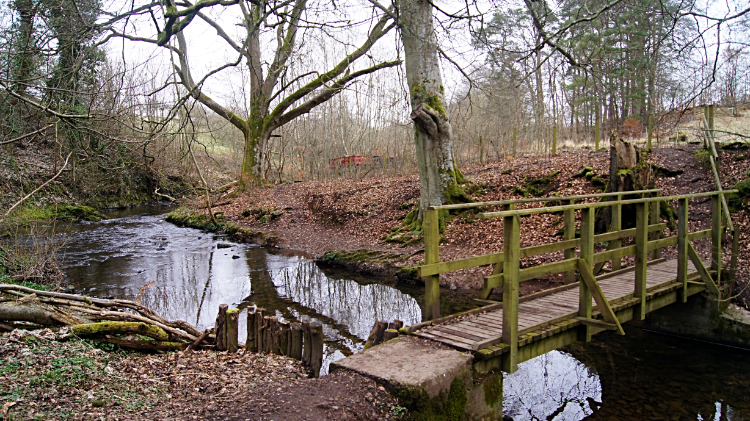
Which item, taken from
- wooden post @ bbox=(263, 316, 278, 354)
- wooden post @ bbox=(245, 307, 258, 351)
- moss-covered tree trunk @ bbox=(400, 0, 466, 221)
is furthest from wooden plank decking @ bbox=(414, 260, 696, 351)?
moss-covered tree trunk @ bbox=(400, 0, 466, 221)

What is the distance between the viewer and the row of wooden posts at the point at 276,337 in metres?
5.28

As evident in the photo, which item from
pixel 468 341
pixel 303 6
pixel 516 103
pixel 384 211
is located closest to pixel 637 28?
pixel 516 103

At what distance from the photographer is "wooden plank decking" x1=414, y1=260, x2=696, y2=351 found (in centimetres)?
475

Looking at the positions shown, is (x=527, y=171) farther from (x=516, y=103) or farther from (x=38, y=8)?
(x=38, y=8)

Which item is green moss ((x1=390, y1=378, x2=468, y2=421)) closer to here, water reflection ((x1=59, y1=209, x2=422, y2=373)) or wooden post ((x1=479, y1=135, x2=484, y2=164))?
water reflection ((x1=59, y1=209, x2=422, y2=373))

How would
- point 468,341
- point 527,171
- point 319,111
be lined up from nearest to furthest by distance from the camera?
point 468,341, point 527,171, point 319,111

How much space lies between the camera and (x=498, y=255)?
5.30 m

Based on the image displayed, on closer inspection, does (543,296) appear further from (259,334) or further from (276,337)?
(259,334)

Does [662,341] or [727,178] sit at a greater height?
[727,178]

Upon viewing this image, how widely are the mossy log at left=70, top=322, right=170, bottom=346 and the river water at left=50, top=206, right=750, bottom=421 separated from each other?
2.41 meters

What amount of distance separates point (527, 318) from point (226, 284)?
823cm

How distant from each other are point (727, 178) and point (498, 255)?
1006 centimetres

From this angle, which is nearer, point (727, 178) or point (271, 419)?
point (271, 419)

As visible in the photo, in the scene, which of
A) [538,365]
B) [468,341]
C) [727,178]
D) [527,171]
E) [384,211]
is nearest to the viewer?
[468,341]
